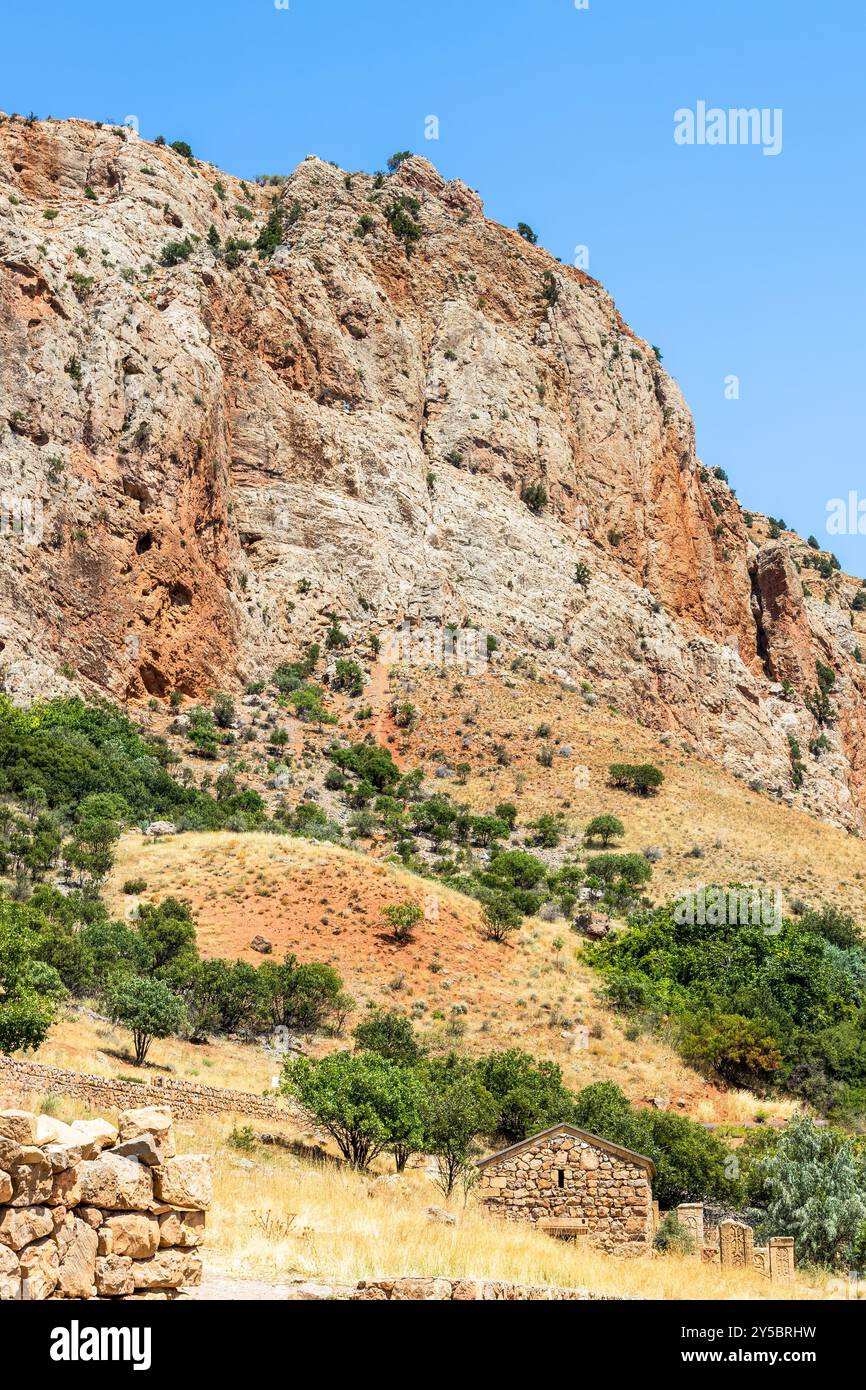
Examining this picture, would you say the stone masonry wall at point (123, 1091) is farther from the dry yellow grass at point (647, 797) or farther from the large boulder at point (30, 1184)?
the dry yellow grass at point (647, 797)

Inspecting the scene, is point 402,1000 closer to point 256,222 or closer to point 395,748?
point 395,748

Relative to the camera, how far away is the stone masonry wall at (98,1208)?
7.29 meters

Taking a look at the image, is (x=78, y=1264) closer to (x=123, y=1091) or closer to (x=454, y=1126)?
(x=123, y=1091)

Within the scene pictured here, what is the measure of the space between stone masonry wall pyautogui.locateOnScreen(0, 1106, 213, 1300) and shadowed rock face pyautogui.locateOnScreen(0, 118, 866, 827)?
4317 cm

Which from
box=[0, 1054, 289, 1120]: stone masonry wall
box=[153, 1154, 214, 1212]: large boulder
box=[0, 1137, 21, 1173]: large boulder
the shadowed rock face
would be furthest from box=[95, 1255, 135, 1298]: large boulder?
the shadowed rock face

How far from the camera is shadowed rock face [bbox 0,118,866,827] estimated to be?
5519 centimetres

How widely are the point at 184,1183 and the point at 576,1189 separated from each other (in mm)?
10071

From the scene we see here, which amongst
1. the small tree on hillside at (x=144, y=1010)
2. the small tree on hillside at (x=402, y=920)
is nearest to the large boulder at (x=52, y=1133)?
the small tree on hillside at (x=144, y=1010)

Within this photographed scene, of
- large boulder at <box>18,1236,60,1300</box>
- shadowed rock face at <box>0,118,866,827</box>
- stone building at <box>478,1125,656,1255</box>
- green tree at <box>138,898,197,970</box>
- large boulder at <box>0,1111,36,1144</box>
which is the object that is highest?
shadowed rock face at <box>0,118,866,827</box>

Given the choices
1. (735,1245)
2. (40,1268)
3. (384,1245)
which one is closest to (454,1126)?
(735,1245)

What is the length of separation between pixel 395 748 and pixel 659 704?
1927cm

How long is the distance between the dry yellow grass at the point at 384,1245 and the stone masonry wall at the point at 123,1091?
1169 millimetres

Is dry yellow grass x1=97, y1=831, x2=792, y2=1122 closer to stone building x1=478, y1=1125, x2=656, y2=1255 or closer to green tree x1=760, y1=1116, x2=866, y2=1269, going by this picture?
green tree x1=760, y1=1116, x2=866, y2=1269
